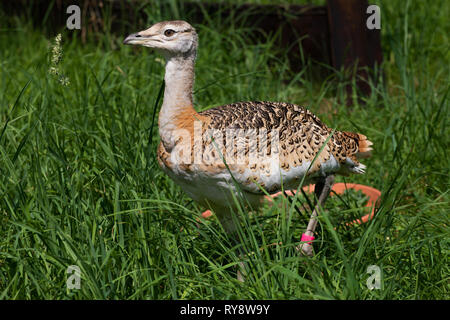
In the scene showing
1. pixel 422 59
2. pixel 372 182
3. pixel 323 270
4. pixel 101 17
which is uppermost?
pixel 101 17

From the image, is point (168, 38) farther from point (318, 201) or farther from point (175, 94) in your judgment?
point (318, 201)

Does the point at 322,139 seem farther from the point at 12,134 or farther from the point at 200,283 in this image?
the point at 12,134

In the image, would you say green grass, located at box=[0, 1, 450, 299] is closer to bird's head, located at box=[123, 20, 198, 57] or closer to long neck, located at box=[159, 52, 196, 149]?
long neck, located at box=[159, 52, 196, 149]

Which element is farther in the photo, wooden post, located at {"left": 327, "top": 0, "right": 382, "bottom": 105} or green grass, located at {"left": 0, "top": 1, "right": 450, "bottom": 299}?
wooden post, located at {"left": 327, "top": 0, "right": 382, "bottom": 105}

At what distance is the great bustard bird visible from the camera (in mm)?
2711

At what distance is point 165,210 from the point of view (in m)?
2.95

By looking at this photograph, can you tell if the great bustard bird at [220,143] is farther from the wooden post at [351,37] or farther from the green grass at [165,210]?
the wooden post at [351,37]

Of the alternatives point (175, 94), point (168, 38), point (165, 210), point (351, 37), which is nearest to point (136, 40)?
point (168, 38)

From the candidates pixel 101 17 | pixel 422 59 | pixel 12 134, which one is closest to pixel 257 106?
pixel 12 134

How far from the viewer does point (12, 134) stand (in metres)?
3.39

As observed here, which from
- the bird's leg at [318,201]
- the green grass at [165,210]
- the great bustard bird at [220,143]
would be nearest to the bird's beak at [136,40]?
the great bustard bird at [220,143]

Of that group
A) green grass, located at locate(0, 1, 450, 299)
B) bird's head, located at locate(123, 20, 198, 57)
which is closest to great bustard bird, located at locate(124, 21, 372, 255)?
bird's head, located at locate(123, 20, 198, 57)

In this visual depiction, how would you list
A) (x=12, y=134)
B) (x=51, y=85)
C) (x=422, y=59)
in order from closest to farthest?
(x=12, y=134) < (x=51, y=85) < (x=422, y=59)
